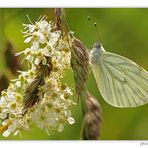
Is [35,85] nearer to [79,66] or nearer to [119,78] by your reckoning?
[79,66]

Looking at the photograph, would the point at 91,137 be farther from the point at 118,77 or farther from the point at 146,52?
the point at 146,52

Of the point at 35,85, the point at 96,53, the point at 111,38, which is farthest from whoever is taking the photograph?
the point at 111,38

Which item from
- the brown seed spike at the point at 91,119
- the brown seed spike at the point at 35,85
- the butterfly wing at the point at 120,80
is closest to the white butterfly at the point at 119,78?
the butterfly wing at the point at 120,80

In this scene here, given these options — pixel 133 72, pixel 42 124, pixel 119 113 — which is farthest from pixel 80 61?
pixel 119 113

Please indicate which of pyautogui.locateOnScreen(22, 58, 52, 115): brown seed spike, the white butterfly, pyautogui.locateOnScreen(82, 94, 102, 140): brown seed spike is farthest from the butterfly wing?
pyautogui.locateOnScreen(22, 58, 52, 115): brown seed spike

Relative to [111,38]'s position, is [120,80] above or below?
below

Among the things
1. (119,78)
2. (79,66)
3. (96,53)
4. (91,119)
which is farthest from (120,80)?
(79,66)
